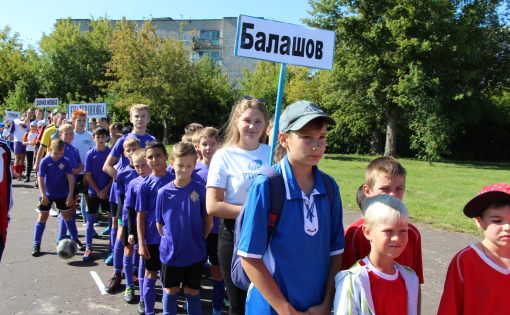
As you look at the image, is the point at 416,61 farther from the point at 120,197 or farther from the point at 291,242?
the point at 291,242

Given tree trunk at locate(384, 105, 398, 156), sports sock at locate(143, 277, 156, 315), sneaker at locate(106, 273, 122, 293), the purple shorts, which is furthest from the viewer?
tree trunk at locate(384, 105, 398, 156)

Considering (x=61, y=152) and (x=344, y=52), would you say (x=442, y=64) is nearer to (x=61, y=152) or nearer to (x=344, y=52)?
(x=344, y=52)

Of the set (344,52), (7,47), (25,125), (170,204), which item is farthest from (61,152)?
(7,47)

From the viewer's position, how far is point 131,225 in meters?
4.59

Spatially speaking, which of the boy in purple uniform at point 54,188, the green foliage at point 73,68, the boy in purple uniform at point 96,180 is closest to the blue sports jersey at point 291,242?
the boy in purple uniform at point 96,180

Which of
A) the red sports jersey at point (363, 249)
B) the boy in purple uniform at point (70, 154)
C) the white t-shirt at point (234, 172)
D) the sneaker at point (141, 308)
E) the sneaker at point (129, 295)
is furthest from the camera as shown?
the boy in purple uniform at point (70, 154)

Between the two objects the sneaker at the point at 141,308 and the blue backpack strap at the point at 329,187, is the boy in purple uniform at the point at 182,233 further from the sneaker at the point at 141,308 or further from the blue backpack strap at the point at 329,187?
the blue backpack strap at the point at 329,187

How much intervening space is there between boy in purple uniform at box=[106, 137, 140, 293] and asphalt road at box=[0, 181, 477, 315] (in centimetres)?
18

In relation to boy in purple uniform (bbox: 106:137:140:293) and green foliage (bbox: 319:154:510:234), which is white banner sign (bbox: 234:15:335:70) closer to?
boy in purple uniform (bbox: 106:137:140:293)

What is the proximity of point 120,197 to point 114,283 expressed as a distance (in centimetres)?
106

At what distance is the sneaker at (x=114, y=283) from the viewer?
16.6ft

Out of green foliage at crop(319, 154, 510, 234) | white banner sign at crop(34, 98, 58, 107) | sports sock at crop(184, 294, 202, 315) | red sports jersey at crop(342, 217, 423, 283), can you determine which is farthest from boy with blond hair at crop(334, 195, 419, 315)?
white banner sign at crop(34, 98, 58, 107)

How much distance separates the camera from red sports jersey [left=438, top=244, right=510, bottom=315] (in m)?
2.20

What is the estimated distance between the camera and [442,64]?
25938mm
